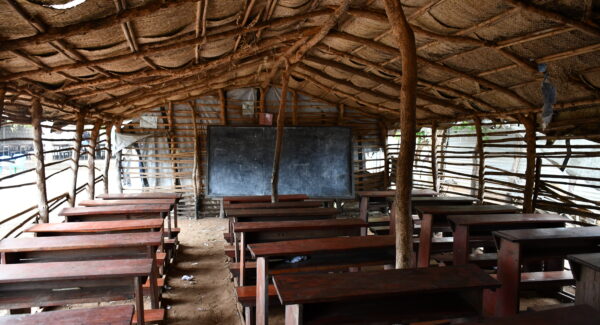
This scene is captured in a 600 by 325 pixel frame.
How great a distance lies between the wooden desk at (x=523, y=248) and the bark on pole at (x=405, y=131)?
68 centimetres

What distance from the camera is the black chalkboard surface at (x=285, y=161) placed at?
852 cm

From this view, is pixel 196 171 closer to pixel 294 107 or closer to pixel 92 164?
pixel 92 164

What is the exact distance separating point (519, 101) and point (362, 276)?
4511 mm

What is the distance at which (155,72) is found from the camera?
15.1 ft

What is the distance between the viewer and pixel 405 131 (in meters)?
2.72

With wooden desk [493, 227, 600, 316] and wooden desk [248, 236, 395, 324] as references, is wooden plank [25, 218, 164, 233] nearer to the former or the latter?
wooden desk [248, 236, 395, 324]

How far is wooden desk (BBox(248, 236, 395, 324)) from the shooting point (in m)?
2.63

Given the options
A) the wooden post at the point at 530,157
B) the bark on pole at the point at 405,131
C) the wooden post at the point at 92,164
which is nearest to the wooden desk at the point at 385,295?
the bark on pole at the point at 405,131

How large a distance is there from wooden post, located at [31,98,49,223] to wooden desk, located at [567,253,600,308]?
17.0 ft

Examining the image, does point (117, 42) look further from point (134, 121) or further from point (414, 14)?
point (134, 121)

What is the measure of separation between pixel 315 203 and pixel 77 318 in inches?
147

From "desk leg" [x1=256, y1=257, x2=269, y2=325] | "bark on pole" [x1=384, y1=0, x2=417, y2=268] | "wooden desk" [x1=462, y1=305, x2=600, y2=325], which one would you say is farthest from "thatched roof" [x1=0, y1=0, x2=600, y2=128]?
"wooden desk" [x1=462, y1=305, x2=600, y2=325]

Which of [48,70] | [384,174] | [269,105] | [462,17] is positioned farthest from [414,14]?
[384,174]

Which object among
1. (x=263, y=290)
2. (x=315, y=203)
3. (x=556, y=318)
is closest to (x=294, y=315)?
(x=263, y=290)
